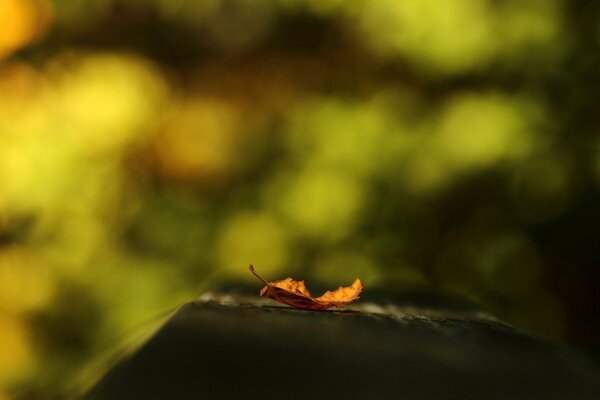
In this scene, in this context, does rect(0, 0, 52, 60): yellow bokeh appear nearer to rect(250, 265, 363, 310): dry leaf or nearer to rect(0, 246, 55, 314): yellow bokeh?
rect(0, 246, 55, 314): yellow bokeh

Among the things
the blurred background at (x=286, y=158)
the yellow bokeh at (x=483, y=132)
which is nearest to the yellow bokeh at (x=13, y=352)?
the blurred background at (x=286, y=158)

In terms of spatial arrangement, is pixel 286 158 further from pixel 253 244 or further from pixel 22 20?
pixel 22 20

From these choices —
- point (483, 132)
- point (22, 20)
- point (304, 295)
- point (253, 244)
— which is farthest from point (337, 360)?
point (22, 20)

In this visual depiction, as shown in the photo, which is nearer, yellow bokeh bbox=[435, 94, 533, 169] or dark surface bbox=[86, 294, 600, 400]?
dark surface bbox=[86, 294, 600, 400]

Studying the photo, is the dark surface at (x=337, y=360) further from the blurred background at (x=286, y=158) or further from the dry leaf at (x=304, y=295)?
the blurred background at (x=286, y=158)

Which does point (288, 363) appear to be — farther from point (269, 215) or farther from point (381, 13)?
point (381, 13)

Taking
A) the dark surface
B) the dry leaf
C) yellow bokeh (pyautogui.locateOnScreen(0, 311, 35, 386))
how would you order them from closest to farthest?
the dark surface → the dry leaf → yellow bokeh (pyautogui.locateOnScreen(0, 311, 35, 386))

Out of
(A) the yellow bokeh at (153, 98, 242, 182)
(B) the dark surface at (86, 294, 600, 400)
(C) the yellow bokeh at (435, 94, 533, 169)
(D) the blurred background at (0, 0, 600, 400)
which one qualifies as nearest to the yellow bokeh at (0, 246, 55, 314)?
(D) the blurred background at (0, 0, 600, 400)
